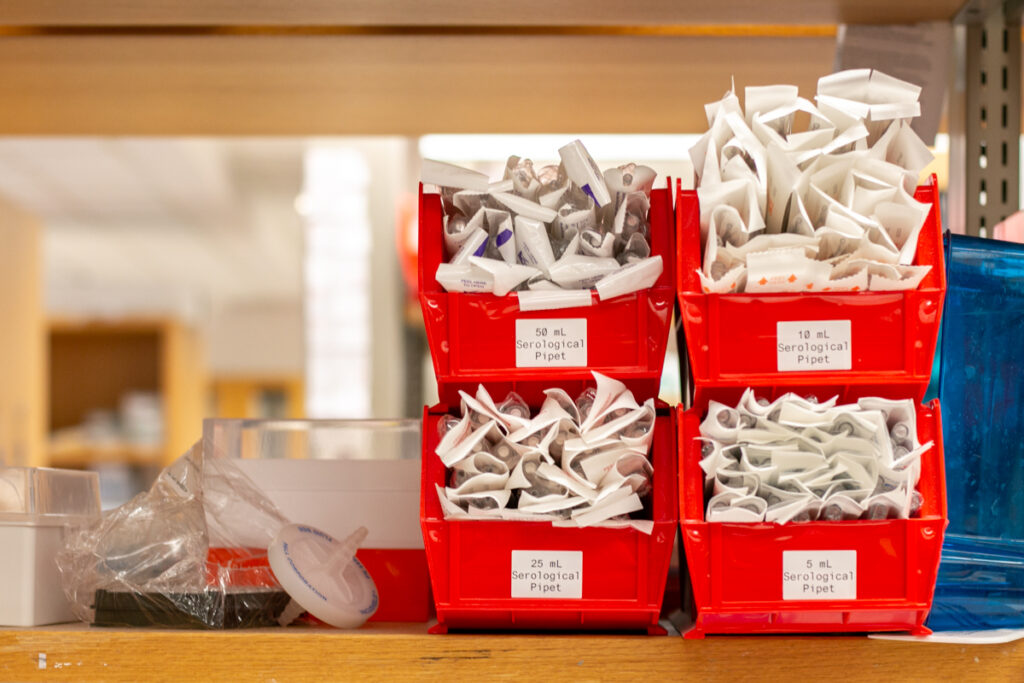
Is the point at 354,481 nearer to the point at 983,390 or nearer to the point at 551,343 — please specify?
the point at 551,343

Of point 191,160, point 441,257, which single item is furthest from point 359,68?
point 191,160

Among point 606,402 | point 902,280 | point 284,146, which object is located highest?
point 284,146

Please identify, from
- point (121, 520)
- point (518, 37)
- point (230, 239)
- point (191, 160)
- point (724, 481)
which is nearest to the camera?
point (724, 481)

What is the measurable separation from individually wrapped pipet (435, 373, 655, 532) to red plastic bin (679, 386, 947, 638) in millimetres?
52

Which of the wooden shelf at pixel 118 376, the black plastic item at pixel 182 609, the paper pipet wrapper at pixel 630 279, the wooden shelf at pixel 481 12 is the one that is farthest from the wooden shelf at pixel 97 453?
the paper pipet wrapper at pixel 630 279

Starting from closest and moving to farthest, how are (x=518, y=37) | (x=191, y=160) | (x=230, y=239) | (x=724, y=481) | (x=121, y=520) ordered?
(x=724, y=481) < (x=121, y=520) < (x=518, y=37) < (x=191, y=160) < (x=230, y=239)

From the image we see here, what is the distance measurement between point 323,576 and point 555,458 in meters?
0.26

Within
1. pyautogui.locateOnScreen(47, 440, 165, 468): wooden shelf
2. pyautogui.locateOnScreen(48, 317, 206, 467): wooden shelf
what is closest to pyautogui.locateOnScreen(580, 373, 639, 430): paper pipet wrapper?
pyautogui.locateOnScreen(48, 317, 206, 467): wooden shelf

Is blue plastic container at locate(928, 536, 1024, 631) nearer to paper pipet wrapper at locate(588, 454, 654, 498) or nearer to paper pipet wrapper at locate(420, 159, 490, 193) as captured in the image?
paper pipet wrapper at locate(588, 454, 654, 498)

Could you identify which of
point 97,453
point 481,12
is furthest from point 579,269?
point 97,453

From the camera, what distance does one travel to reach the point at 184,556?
39.9 inches

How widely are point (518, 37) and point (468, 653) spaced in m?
0.76

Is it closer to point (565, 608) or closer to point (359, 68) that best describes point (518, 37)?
point (359, 68)

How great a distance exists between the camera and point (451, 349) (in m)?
0.88
